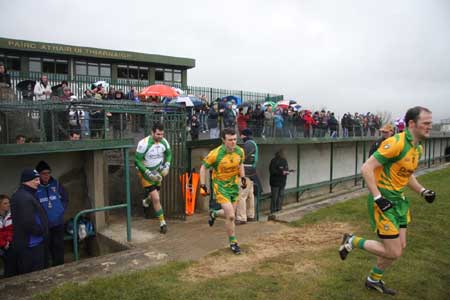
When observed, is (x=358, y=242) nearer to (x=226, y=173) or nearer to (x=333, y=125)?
(x=226, y=173)

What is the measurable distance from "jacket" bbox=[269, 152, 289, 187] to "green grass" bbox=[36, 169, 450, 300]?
4824 millimetres

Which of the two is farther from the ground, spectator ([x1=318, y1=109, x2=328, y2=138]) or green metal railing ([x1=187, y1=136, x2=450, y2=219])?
spectator ([x1=318, y1=109, x2=328, y2=138])

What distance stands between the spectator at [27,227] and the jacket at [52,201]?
1.83 ft

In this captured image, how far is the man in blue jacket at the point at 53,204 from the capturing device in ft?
19.5

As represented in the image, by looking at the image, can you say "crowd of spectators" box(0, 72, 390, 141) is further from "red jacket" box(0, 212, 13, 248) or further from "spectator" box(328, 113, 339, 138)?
"red jacket" box(0, 212, 13, 248)

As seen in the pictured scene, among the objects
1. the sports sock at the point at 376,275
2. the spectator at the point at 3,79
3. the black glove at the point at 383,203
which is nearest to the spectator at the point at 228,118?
the spectator at the point at 3,79

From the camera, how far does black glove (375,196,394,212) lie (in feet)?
12.7

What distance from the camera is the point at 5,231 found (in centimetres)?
565

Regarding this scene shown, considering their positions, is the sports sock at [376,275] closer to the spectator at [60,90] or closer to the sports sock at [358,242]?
the sports sock at [358,242]

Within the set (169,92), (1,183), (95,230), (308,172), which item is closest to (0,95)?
(1,183)

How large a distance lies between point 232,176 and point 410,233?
3.55 metres

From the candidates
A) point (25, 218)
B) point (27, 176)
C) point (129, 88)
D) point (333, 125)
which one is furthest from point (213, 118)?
point (129, 88)

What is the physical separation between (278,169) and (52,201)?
6.36m

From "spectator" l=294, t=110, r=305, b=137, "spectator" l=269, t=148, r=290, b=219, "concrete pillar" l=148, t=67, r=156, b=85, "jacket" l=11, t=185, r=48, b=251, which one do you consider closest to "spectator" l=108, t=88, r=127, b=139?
"spectator" l=269, t=148, r=290, b=219
